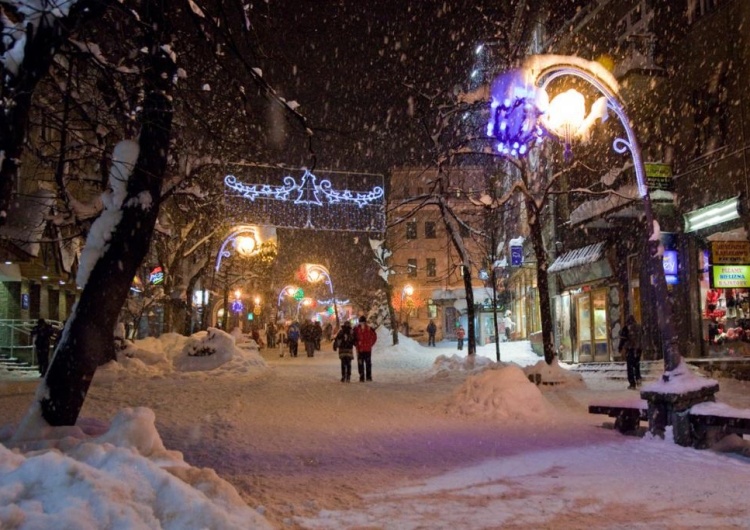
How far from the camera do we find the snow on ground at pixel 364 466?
410 cm

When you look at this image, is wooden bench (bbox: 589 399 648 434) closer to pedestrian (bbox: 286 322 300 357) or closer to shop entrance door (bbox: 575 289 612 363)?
shop entrance door (bbox: 575 289 612 363)

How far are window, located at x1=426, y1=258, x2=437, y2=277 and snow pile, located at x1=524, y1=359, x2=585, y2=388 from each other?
52696 millimetres

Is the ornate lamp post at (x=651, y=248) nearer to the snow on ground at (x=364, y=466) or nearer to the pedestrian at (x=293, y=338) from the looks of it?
the snow on ground at (x=364, y=466)

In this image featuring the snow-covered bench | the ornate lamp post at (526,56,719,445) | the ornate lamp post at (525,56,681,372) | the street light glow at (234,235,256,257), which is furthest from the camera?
the street light glow at (234,235,256,257)

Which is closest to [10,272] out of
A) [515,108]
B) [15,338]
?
[15,338]

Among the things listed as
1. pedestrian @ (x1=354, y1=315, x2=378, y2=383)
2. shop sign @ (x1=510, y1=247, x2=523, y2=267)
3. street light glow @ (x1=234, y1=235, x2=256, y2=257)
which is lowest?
pedestrian @ (x1=354, y1=315, x2=378, y2=383)

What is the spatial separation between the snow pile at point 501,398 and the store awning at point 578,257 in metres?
12.7

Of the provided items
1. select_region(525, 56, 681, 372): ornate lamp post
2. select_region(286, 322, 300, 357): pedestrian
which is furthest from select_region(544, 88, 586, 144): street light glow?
select_region(286, 322, 300, 357): pedestrian

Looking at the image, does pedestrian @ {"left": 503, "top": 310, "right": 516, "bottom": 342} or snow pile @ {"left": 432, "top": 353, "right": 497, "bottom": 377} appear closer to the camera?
snow pile @ {"left": 432, "top": 353, "right": 497, "bottom": 377}

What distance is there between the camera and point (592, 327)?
971 inches

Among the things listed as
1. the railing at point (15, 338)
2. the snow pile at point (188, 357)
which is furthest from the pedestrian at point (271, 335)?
the railing at point (15, 338)

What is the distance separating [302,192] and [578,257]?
1108 cm

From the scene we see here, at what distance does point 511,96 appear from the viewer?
40.0ft

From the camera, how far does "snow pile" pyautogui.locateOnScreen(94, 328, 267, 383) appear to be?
20.5m
